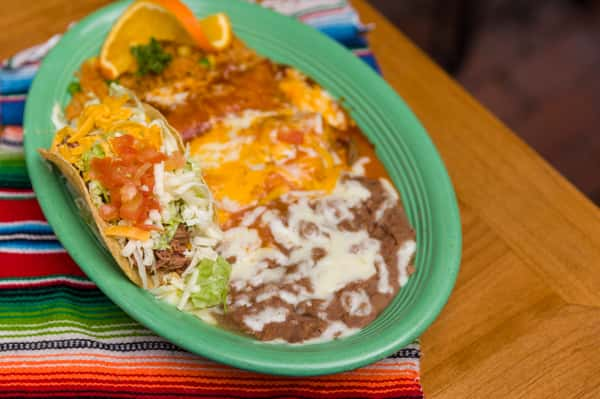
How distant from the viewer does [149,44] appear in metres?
2.62

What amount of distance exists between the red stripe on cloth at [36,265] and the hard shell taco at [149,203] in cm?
28

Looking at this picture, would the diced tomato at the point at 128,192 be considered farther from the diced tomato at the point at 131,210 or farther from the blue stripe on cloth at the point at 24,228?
the blue stripe on cloth at the point at 24,228

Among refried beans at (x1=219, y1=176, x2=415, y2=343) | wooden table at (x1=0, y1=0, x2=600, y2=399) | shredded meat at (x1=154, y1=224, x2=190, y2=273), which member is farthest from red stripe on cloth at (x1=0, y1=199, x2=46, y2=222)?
wooden table at (x1=0, y1=0, x2=600, y2=399)

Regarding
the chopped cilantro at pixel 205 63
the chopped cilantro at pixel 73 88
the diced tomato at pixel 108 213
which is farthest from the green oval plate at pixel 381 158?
the chopped cilantro at pixel 205 63

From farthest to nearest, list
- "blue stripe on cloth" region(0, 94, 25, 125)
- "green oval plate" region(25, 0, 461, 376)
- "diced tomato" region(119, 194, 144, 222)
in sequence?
"blue stripe on cloth" region(0, 94, 25, 125) < "diced tomato" region(119, 194, 144, 222) < "green oval plate" region(25, 0, 461, 376)

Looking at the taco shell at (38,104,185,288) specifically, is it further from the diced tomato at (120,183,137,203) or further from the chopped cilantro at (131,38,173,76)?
the chopped cilantro at (131,38,173,76)

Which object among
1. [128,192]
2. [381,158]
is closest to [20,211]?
[128,192]

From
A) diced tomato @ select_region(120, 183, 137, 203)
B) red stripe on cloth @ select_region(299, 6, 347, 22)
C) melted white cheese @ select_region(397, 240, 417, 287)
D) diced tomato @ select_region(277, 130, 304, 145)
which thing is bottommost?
melted white cheese @ select_region(397, 240, 417, 287)

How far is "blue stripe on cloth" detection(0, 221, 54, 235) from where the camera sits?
2.24m

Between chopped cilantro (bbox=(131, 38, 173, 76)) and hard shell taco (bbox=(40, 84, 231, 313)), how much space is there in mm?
493

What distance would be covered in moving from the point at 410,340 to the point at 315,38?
1370mm

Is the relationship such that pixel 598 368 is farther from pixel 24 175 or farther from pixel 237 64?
pixel 24 175

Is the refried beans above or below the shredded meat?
below

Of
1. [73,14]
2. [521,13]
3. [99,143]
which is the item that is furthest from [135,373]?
[521,13]
